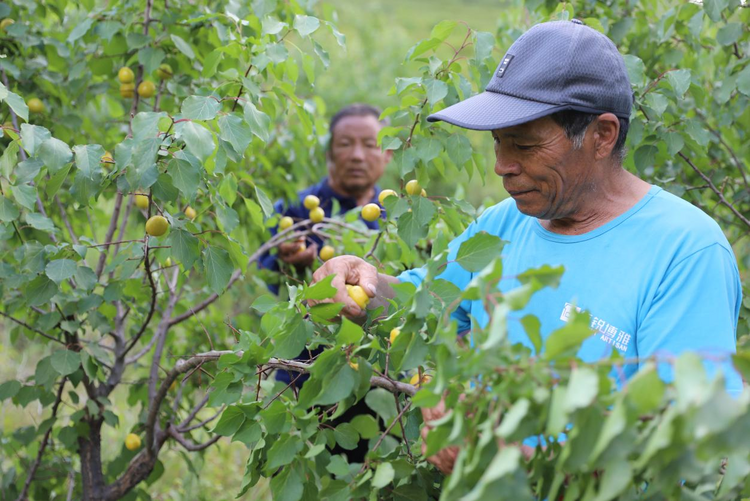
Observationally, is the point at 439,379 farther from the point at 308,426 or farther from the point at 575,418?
the point at 308,426

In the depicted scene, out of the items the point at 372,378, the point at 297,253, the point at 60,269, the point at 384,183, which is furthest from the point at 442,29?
the point at 384,183

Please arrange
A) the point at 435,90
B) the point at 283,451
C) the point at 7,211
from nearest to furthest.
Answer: the point at 283,451 < the point at 7,211 < the point at 435,90

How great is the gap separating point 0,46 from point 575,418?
248cm

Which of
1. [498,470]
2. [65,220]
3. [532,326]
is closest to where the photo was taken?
[498,470]

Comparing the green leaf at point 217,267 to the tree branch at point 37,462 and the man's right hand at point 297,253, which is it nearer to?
the tree branch at point 37,462

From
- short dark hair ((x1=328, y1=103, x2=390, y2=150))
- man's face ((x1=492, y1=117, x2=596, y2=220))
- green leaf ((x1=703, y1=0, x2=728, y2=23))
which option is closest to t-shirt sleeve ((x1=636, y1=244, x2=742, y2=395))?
man's face ((x1=492, y1=117, x2=596, y2=220))

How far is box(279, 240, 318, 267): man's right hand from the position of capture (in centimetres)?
322

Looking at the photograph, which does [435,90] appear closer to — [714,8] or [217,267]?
[217,267]

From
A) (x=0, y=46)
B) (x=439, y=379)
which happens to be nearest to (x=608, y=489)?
(x=439, y=379)

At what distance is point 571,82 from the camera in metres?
1.54

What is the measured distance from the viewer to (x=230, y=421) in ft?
5.29

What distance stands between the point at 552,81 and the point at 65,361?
5.49 feet

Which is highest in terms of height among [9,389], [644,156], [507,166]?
[507,166]

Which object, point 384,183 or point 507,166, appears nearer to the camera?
point 507,166
